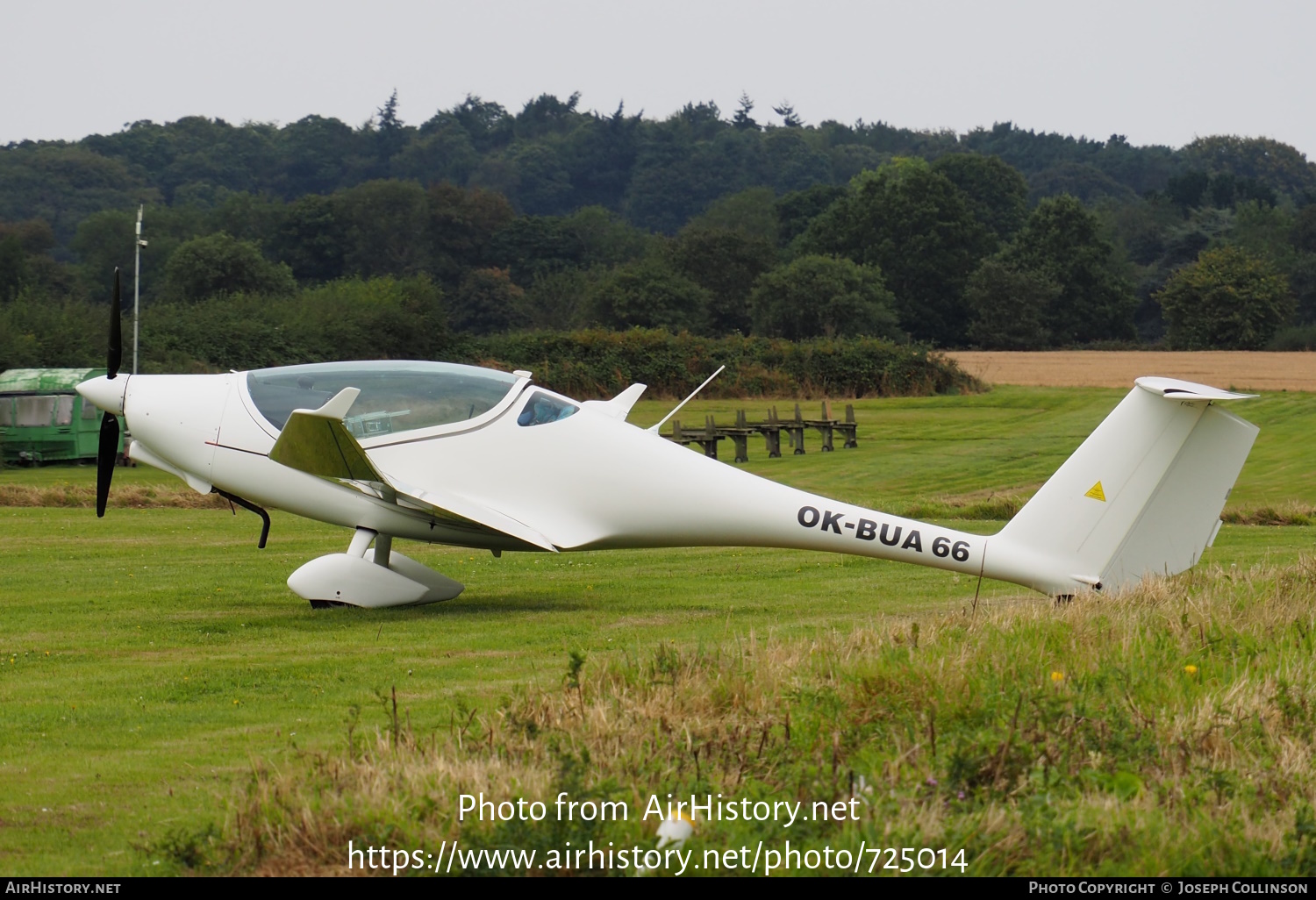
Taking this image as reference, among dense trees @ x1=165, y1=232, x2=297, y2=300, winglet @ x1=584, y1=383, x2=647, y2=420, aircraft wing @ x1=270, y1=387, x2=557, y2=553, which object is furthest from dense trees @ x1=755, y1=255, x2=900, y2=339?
aircraft wing @ x1=270, y1=387, x2=557, y2=553

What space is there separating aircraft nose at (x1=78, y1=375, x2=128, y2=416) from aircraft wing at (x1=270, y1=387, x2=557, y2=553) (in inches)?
91.2

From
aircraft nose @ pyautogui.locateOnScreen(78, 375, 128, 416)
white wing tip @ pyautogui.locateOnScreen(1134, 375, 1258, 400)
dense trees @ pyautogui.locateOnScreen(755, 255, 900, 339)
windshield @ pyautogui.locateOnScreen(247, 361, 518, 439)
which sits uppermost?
dense trees @ pyautogui.locateOnScreen(755, 255, 900, 339)

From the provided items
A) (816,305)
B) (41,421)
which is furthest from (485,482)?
(816,305)

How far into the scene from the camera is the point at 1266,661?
29.1 feet

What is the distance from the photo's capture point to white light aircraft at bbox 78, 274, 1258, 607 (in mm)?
12383

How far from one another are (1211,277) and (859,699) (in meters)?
94.4

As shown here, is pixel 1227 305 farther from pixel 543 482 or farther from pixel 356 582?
pixel 356 582

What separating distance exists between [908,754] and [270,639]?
6.97 meters

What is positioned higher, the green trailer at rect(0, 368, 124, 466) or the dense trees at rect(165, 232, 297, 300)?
the dense trees at rect(165, 232, 297, 300)

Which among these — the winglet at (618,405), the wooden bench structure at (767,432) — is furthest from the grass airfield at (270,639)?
the wooden bench structure at (767,432)

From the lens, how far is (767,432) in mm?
43688

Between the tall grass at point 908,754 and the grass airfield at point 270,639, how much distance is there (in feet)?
0.43

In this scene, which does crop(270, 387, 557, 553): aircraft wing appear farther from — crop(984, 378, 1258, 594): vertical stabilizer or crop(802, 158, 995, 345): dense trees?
crop(802, 158, 995, 345): dense trees

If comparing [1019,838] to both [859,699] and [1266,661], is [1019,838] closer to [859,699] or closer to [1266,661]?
[859,699]
